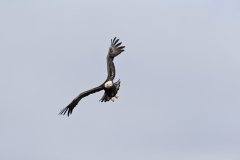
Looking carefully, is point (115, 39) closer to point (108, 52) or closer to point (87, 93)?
point (108, 52)

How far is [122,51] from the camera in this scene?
7731cm

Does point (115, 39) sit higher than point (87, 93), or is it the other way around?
point (115, 39)

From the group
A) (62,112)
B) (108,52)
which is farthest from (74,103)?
(108,52)

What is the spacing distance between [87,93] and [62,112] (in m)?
2.63

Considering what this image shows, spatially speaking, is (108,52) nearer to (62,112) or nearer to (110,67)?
(110,67)

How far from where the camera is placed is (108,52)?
76.9 metres

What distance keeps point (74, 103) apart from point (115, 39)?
25.9ft

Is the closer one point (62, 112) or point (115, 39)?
point (62, 112)

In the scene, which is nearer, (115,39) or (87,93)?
(87,93)

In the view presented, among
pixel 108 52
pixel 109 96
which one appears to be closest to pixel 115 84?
pixel 109 96

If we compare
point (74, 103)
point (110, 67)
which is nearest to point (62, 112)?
point (74, 103)

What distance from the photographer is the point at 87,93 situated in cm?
7238

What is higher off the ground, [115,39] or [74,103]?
[115,39]

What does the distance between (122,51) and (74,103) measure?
7.32m
